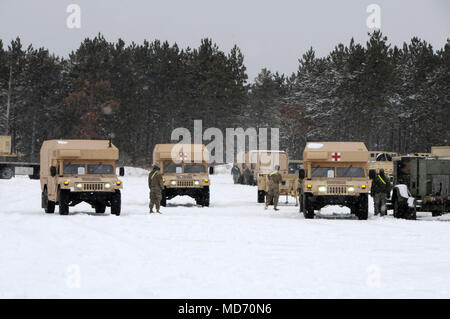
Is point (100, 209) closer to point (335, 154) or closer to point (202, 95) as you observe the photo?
point (335, 154)

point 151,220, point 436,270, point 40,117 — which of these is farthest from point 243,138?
point 436,270

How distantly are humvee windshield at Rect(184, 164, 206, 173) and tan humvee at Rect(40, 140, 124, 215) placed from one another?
19.3 feet

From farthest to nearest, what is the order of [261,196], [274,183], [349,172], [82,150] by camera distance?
1. [261,196]
2. [274,183]
3. [82,150]
4. [349,172]

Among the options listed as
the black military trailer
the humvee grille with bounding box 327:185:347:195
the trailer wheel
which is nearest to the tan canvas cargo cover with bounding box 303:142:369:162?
the humvee grille with bounding box 327:185:347:195

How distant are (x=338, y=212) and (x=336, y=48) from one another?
76.8 metres

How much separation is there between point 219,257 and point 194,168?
1895cm

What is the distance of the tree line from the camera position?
88812 mm

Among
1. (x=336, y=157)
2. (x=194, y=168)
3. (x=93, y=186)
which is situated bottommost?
(x=93, y=186)

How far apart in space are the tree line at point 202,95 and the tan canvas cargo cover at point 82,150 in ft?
178

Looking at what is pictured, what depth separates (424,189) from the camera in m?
25.3

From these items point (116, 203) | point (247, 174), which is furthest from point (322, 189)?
point (247, 174)

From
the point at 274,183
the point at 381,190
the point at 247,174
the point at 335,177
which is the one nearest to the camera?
the point at 335,177

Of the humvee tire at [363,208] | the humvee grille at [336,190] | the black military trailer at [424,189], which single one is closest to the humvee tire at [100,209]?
the humvee grille at [336,190]

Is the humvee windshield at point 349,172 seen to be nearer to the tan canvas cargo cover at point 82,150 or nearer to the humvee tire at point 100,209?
the tan canvas cargo cover at point 82,150
